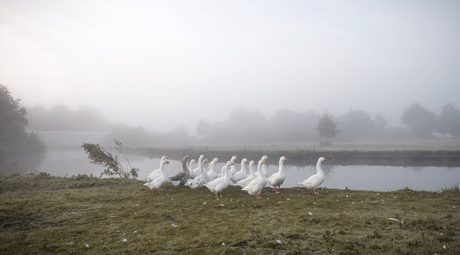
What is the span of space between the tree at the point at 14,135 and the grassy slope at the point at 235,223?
155 feet

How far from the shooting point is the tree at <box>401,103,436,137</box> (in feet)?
298

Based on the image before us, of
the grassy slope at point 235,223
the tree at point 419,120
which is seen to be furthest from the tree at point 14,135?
the tree at point 419,120

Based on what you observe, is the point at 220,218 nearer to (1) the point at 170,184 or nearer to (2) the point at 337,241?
(2) the point at 337,241

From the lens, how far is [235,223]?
26.3ft

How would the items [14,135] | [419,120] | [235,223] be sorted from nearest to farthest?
[235,223] < [14,135] < [419,120]

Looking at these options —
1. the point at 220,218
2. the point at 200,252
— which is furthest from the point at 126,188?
the point at 200,252

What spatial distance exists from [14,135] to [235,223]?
59.4 metres

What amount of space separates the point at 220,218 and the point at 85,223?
4092 mm

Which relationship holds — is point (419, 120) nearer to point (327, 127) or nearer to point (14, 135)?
point (327, 127)

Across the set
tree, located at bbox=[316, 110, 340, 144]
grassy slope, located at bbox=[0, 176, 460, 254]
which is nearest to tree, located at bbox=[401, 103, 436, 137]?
tree, located at bbox=[316, 110, 340, 144]

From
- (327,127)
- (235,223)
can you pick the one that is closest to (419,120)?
(327,127)

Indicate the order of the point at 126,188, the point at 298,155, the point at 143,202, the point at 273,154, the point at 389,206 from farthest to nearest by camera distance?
the point at 273,154, the point at 298,155, the point at 126,188, the point at 143,202, the point at 389,206

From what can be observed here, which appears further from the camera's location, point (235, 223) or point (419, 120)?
point (419, 120)

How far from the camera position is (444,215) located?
8000 millimetres
